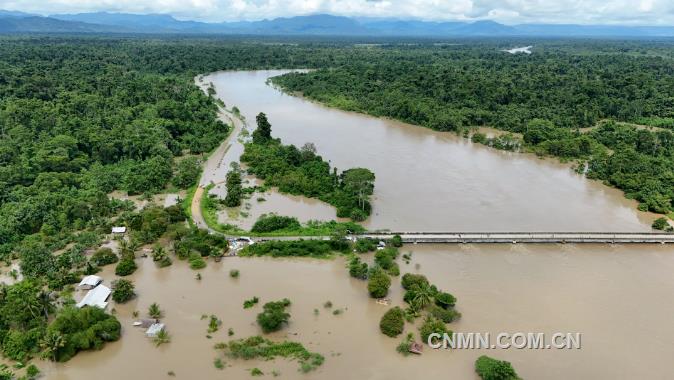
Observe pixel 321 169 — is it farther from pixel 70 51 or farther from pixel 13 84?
pixel 70 51

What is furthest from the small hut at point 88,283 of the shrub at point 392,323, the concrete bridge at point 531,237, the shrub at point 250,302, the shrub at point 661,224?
the shrub at point 661,224

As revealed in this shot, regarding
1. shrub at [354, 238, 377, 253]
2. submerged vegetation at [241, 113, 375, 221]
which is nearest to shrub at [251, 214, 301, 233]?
submerged vegetation at [241, 113, 375, 221]

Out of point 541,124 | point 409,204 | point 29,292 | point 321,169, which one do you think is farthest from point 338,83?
point 29,292

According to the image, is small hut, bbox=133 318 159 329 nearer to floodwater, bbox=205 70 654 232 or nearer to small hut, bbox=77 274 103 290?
small hut, bbox=77 274 103 290

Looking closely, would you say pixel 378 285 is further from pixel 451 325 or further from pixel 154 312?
pixel 154 312

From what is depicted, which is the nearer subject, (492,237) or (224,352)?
(224,352)

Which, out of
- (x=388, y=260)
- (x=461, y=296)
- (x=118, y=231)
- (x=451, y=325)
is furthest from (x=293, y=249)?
(x=118, y=231)
